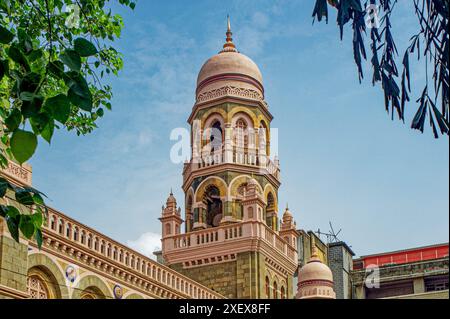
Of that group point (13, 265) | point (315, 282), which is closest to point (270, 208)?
point (315, 282)

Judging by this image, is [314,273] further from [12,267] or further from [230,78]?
[12,267]

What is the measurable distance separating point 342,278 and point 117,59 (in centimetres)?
3521

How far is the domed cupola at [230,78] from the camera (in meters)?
37.2

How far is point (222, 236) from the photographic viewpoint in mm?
33969

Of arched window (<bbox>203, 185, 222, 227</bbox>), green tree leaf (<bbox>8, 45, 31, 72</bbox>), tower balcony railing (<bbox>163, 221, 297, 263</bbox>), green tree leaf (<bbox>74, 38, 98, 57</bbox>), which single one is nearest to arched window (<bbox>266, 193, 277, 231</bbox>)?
tower balcony railing (<bbox>163, 221, 297, 263</bbox>)

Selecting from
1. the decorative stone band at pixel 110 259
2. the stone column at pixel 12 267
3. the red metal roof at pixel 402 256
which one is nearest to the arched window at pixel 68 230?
the decorative stone band at pixel 110 259

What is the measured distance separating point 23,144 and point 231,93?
31.2m

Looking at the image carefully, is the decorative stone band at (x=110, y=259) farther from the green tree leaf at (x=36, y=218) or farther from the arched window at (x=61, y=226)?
the green tree leaf at (x=36, y=218)

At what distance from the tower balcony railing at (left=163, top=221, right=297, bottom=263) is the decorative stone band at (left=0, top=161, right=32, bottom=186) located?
14118 mm

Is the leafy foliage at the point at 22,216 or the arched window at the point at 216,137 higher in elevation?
the arched window at the point at 216,137

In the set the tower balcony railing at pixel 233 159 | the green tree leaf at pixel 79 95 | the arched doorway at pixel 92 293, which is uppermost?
the tower balcony railing at pixel 233 159

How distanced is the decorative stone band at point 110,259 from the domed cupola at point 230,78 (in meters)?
10.7
